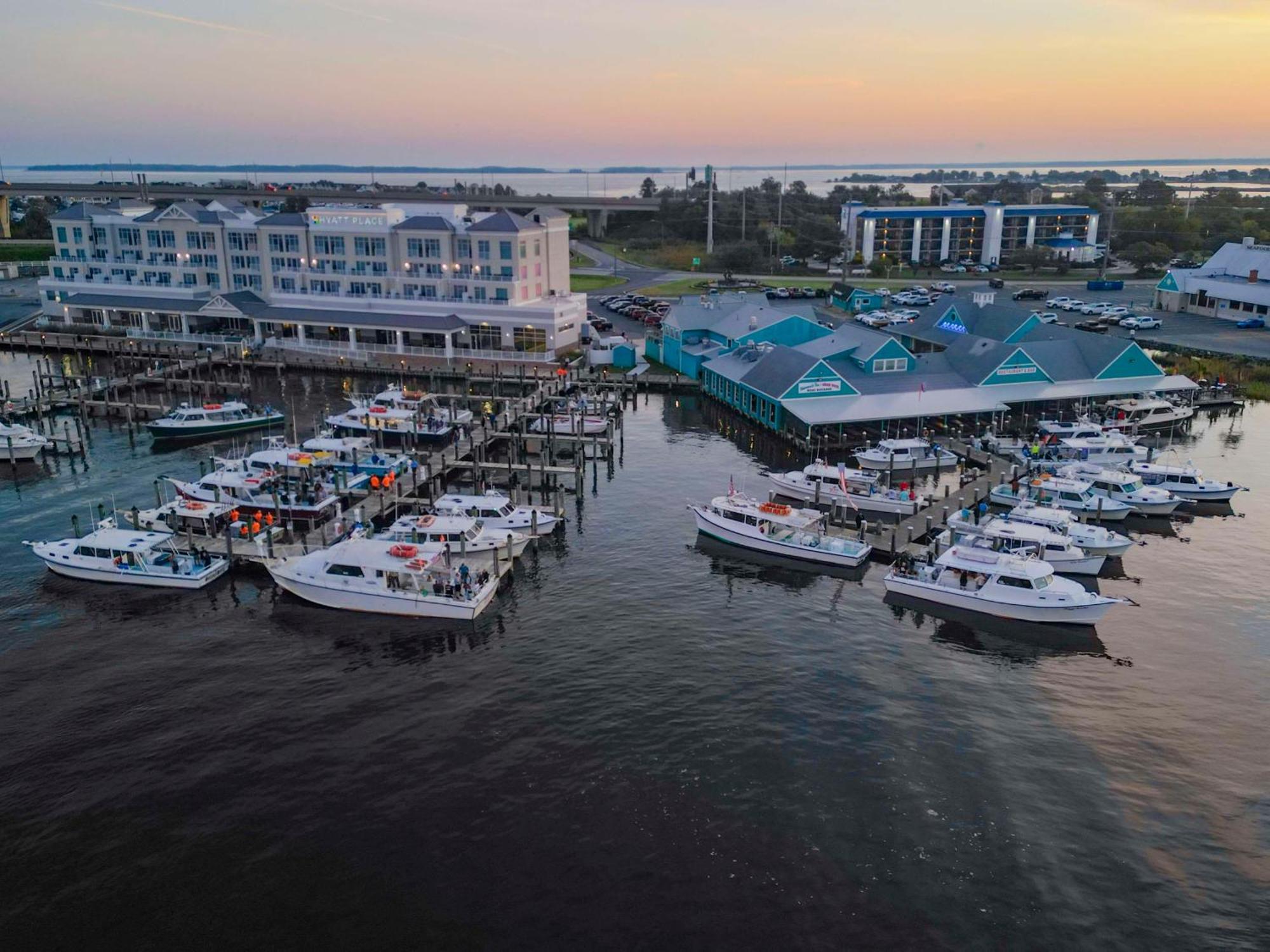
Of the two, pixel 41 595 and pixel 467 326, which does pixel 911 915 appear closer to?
pixel 41 595

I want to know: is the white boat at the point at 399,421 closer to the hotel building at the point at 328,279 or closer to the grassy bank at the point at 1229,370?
the hotel building at the point at 328,279

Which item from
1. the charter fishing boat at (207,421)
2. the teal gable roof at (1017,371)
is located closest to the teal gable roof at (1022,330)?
the teal gable roof at (1017,371)

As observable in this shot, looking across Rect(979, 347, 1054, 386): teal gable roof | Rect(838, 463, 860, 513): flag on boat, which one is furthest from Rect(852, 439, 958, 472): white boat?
Rect(979, 347, 1054, 386): teal gable roof

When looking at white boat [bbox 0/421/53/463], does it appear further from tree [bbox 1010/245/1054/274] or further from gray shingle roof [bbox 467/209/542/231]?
tree [bbox 1010/245/1054/274]

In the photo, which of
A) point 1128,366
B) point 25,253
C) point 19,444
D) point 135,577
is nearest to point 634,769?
point 135,577

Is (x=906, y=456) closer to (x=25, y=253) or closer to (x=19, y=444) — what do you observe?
(x=19, y=444)
